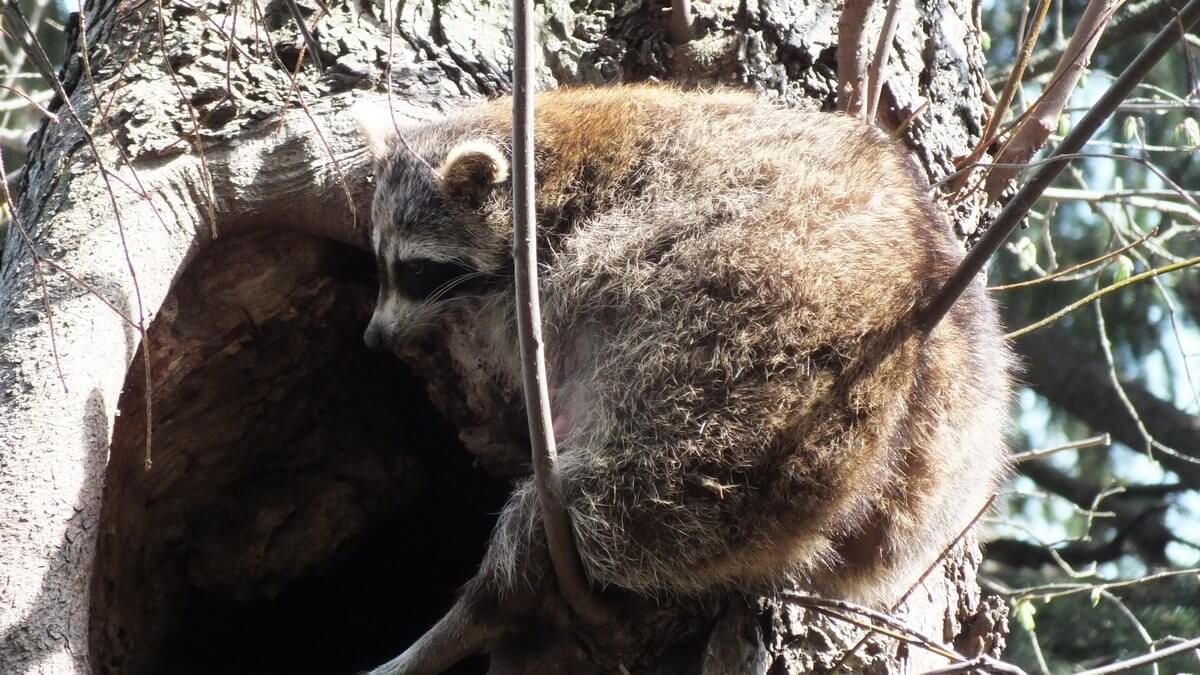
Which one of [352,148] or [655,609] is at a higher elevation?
[352,148]

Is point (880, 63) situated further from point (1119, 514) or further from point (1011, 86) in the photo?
point (1119, 514)

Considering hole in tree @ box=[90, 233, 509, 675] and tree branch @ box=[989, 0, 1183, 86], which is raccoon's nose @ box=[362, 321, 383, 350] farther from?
tree branch @ box=[989, 0, 1183, 86]

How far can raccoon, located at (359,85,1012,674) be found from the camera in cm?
253

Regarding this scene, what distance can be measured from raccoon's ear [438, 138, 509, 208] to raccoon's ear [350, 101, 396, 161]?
0.58 feet

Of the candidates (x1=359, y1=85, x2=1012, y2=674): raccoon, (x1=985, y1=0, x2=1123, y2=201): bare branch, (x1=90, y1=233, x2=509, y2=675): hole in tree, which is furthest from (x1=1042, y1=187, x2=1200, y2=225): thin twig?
(x1=90, y1=233, x2=509, y2=675): hole in tree

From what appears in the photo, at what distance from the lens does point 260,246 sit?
3355 mm

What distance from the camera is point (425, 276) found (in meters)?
3.35

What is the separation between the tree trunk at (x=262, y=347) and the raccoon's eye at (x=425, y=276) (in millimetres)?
221

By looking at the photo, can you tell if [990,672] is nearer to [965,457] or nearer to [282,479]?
[965,457]

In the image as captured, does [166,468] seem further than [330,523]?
No

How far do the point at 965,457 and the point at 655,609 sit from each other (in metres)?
0.79

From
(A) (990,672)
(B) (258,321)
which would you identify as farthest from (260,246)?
(A) (990,672)

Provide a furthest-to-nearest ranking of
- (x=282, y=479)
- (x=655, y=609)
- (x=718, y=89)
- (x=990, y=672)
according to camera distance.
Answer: (x=282, y=479)
(x=718, y=89)
(x=655, y=609)
(x=990, y=672)

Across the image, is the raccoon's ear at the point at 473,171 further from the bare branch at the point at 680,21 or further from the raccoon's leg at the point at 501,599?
the raccoon's leg at the point at 501,599
